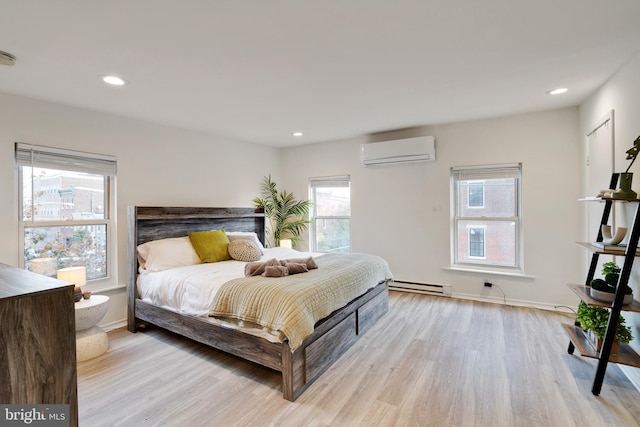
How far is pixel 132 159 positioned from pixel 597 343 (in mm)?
4643

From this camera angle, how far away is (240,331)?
2.26 meters

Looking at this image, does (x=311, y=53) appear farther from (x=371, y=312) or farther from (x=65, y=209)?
(x=65, y=209)

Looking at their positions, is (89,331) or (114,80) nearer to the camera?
(114,80)

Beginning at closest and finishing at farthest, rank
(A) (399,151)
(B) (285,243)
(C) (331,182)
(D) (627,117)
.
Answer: (D) (627,117)
(A) (399,151)
(B) (285,243)
(C) (331,182)

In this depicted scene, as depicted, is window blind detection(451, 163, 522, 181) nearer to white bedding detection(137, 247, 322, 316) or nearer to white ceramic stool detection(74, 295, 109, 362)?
white bedding detection(137, 247, 322, 316)

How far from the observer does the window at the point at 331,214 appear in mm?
4980

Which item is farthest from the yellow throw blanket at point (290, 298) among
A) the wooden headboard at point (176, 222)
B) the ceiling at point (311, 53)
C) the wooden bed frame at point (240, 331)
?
the ceiling at point (311, 53)

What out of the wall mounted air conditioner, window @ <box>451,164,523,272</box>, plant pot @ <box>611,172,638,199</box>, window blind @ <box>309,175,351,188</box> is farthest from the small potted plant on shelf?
window blind @ <box>309,175,351,188</box>

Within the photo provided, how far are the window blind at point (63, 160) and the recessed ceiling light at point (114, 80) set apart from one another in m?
1.00

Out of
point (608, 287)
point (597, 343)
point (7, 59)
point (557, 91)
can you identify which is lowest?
point (597, 343)

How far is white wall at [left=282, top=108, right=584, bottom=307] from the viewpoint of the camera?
345 cm

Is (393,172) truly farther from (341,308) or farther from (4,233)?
(4,233)

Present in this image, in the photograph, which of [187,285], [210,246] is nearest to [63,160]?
[210,246]

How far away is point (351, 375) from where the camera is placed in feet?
7.47
